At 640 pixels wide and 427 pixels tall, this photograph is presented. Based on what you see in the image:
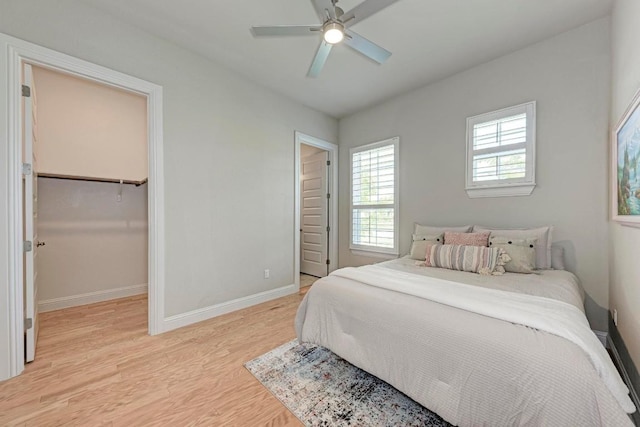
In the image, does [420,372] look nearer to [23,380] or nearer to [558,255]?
[558,255]

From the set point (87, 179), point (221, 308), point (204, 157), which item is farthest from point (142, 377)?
point (87, 179)

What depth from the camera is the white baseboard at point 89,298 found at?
3.14 meters

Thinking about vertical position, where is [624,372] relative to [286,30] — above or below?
below

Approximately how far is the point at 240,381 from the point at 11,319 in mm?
1689

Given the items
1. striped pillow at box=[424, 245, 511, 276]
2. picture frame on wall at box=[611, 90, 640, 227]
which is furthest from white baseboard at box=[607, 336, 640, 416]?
picture frame on wall at box=[611, 90, 640, 227]

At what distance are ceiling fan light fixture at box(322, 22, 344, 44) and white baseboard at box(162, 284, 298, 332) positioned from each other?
288 centimetres

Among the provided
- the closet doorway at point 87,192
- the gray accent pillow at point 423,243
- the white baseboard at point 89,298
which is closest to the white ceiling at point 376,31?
the closet doorway at point 87,192

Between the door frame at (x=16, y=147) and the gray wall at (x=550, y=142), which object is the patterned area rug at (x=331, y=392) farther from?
the gray wall at (x=550, y=142)

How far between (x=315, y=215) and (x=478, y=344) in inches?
147

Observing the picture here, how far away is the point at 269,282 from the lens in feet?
11.8

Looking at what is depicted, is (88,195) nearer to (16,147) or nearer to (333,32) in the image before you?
(16,147)

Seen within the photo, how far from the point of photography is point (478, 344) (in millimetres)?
1197

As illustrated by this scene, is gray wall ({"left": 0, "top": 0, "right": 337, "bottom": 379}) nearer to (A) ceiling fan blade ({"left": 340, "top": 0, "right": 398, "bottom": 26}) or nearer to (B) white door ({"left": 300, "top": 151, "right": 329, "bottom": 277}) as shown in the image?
(B) white door ({"left": 300, "top": 151, "right": 329, "bottom": 277})

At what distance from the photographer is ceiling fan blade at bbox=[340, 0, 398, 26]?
1.64 m
